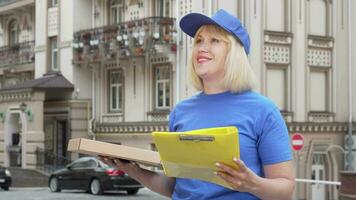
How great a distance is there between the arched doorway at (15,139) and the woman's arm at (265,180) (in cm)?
3407

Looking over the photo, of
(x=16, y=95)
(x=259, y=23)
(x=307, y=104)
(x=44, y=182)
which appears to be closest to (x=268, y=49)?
(x=259, y=23)

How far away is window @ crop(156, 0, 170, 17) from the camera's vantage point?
31.6m

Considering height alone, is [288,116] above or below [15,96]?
below

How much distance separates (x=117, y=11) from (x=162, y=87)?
4810mm

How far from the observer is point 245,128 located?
3195 mm

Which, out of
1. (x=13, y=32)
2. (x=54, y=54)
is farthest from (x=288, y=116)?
(x=13, y=32)

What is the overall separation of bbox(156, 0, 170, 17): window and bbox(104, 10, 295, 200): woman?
28113 mm

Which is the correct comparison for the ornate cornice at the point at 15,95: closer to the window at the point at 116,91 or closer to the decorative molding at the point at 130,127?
the decorative molding at the point at 130,127

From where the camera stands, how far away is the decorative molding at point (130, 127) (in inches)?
1254

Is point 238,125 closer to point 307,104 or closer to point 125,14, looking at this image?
point 307,104

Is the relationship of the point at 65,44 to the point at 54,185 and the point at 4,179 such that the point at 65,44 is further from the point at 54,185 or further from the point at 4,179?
the point at 54,185

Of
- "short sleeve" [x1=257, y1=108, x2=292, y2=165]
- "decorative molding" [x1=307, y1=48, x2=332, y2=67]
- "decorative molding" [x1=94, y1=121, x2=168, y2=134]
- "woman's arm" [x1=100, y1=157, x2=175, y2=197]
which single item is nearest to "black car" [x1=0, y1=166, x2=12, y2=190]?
"decorative molding" [x1=94, y1=121, x2=168, y2=134]

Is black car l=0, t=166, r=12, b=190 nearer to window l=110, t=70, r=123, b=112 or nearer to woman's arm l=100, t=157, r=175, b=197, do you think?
window l=110, t=70, r=123, b=112

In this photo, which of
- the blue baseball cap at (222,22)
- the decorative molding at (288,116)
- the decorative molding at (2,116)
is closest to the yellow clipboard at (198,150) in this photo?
the blue baseball cap at (222,22)
